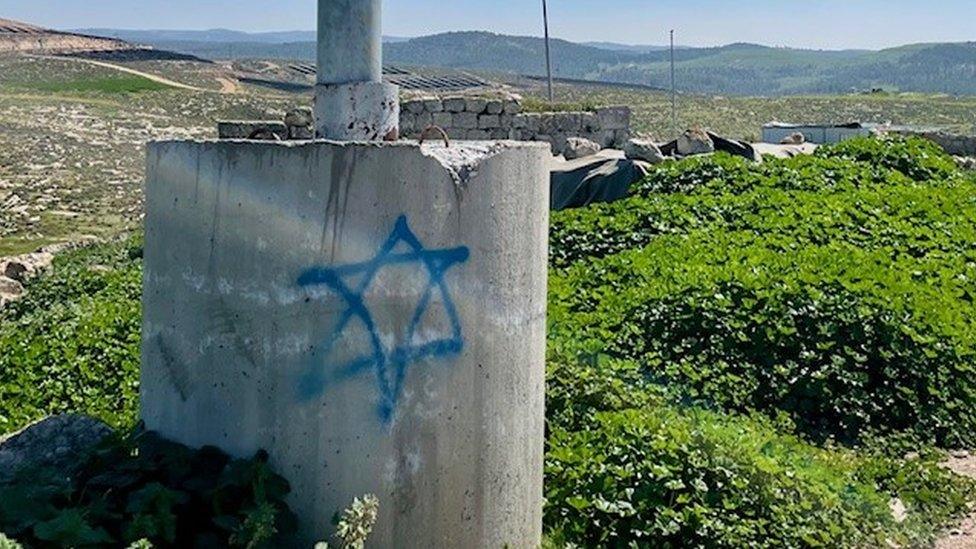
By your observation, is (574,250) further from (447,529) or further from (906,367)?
(447,529)

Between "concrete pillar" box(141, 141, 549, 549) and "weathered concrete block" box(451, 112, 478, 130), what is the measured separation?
12584 millimetres

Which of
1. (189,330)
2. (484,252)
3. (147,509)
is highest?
(484,252)

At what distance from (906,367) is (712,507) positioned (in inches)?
98.7

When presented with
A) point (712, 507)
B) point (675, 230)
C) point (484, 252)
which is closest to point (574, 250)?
point (675, 230)

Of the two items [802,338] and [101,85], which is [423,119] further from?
[101,85]

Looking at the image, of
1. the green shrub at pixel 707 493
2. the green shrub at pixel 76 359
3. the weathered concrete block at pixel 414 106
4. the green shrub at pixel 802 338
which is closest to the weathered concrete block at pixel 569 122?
the weathered concrete block at pixel 414 106

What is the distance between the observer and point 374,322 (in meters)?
3.42

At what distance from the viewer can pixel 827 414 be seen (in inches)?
245

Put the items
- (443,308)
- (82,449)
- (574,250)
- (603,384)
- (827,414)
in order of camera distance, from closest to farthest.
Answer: (443,308), (82,449), (603,384), (827,414), (574,250)

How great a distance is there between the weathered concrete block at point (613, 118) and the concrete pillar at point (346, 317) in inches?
534

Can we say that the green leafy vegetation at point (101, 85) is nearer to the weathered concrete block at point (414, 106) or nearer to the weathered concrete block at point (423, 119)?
the weathered concrete block at point (414, 106)

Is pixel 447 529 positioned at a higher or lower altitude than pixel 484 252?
lower

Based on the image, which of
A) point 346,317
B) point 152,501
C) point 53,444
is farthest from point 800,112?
point 152,501

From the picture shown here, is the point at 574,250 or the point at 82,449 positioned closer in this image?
the point at 82,449
